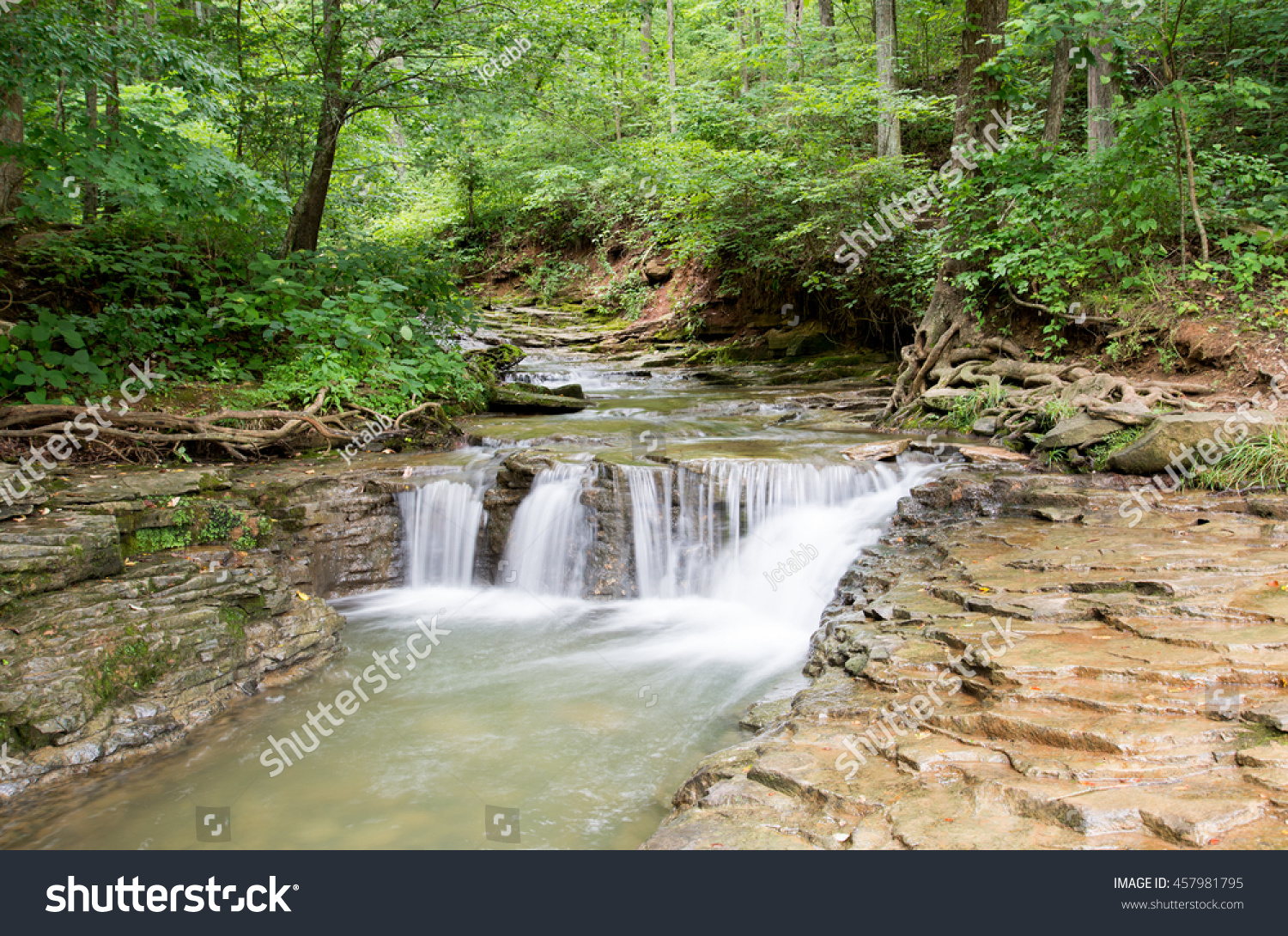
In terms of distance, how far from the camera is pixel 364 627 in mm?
7180

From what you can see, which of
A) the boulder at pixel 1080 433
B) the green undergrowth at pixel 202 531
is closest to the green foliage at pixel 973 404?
the boulder at pixel 1080 433

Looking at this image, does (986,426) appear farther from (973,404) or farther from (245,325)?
(245,325)

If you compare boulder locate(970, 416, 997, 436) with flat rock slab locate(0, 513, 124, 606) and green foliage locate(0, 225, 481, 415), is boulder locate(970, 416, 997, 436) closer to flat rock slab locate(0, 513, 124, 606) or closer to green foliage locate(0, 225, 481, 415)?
green foliage locate(0, 225, 481, 415)

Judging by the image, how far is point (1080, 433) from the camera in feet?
24.8

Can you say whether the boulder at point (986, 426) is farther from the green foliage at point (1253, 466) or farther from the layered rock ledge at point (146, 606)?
the layered rock ledge at point (146, 606)

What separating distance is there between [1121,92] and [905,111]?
381 centimetres

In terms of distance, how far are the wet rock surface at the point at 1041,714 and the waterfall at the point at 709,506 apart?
219 cm

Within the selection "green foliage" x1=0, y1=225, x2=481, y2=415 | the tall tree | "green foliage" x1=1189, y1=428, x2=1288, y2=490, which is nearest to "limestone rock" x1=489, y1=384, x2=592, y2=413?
"green foliage" x1=0, y1=225, x2=481, y2=415

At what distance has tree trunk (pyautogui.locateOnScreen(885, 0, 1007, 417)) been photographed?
10.2 meters

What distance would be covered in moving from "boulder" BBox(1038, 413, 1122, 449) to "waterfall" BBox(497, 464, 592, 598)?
476 centimetres

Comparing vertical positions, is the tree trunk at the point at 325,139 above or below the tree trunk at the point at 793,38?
below

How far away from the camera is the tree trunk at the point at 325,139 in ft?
33.0

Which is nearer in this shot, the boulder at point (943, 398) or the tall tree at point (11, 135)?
the tall tree at point (11, 135)

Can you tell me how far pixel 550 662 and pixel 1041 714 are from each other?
Result: 3925 millimetres
